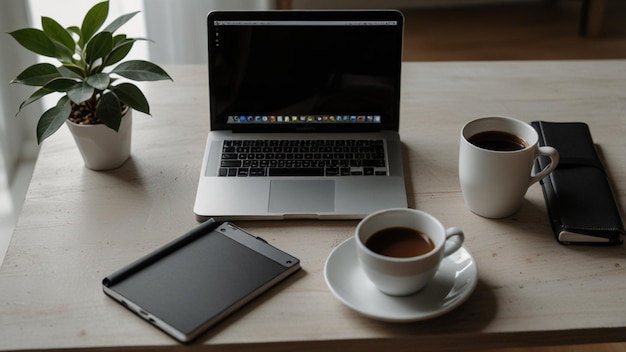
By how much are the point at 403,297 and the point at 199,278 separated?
27 centimetres

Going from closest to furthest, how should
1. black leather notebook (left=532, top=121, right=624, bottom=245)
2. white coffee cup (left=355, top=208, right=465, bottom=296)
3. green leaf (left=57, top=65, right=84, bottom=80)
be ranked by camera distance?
white coffee cup (left=355, top=208, right=465, bottom=296), black leather notebook (left=532, top=121, right=624, bottom=245), green leaf (left=57, top=65, right=84, bottom=80)

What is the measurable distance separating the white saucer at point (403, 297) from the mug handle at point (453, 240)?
53 millimetres

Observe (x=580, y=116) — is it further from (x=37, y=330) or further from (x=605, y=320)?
(x=37, y=330)

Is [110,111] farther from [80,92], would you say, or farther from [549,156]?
[549,156]

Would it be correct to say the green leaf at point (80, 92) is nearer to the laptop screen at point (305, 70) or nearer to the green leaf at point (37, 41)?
the green leaf at point (37, 41)

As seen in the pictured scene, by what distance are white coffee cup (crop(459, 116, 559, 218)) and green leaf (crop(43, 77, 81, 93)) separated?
1.96 feet

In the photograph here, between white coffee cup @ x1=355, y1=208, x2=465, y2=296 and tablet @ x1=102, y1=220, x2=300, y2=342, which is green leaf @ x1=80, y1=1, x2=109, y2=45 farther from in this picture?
white coffee cup @ x1=355, y1=208, x2=465, y2=296

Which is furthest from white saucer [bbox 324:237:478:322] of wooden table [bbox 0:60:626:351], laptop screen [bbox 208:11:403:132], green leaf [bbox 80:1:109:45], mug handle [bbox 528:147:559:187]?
green leaf [bbox 80:1:109:45]

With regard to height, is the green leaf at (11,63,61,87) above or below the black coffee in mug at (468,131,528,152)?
above

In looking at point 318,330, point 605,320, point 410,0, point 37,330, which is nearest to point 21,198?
point 37,330

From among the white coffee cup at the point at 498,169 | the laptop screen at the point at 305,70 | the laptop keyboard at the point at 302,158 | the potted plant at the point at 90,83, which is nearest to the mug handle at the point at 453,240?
the white coffee cup at the point at 498,169

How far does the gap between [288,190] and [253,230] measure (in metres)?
0.10

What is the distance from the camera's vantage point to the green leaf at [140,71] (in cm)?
120

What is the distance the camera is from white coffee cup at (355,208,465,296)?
92 cm
